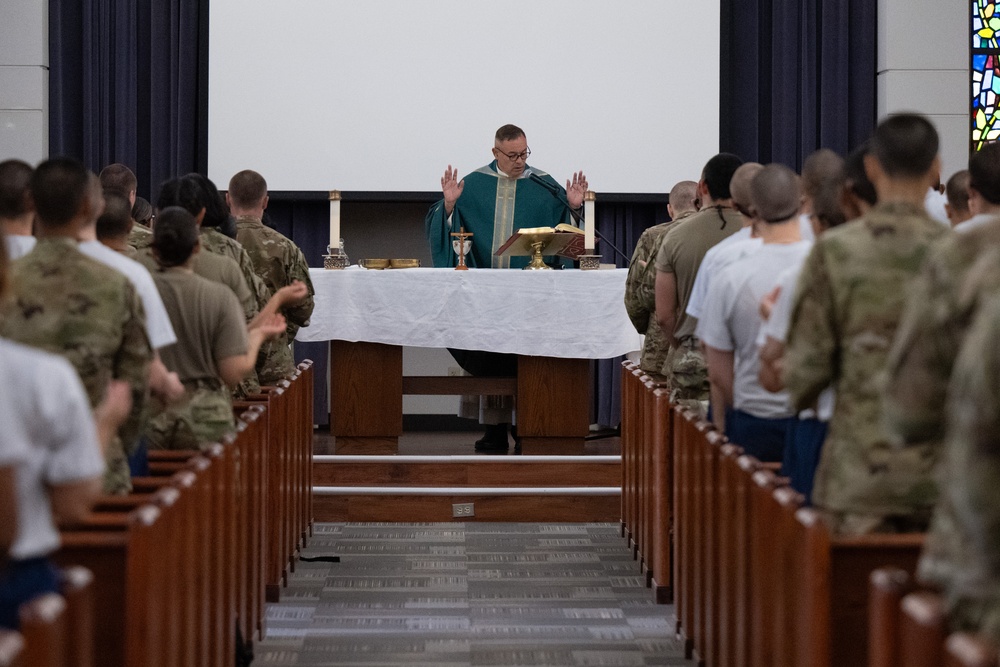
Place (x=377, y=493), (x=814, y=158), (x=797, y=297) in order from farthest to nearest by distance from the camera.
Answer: (x=377, y=493)
(x=814, y=158)
(x=797, y=297)

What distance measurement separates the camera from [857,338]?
2.64 m

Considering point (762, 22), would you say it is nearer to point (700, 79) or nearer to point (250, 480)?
point (700, 79)

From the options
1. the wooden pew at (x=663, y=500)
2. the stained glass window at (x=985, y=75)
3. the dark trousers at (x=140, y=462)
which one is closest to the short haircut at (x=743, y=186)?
the wooden pew at (x=663, y=500)

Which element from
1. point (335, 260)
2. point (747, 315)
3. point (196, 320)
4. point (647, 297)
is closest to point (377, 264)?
point (335, 260)

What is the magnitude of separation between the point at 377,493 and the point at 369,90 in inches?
133

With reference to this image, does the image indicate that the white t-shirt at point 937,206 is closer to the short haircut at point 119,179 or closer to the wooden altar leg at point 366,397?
the wooden altar leg at point 366,397

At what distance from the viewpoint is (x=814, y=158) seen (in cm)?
379

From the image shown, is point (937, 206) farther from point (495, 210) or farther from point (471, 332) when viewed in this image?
point (495, 210)

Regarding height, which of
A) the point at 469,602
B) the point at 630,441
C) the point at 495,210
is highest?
the point at 495,210

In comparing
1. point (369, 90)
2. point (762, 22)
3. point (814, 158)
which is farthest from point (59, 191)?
point (762, 22)

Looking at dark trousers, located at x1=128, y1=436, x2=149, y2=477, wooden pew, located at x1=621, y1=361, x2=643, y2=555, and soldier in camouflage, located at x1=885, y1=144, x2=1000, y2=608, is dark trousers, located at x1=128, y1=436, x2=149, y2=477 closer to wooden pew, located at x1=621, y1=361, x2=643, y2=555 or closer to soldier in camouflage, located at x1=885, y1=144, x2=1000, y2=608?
soldier in camouflage, located at x1=885, y1=144, x2=1000, y2=608

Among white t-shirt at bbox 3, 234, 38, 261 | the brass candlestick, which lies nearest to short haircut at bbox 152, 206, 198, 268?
white t-shirt at bbox 3, 234, 38, 261

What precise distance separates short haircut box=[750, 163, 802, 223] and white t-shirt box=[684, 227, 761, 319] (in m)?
0.23

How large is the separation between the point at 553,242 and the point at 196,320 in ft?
10.5
